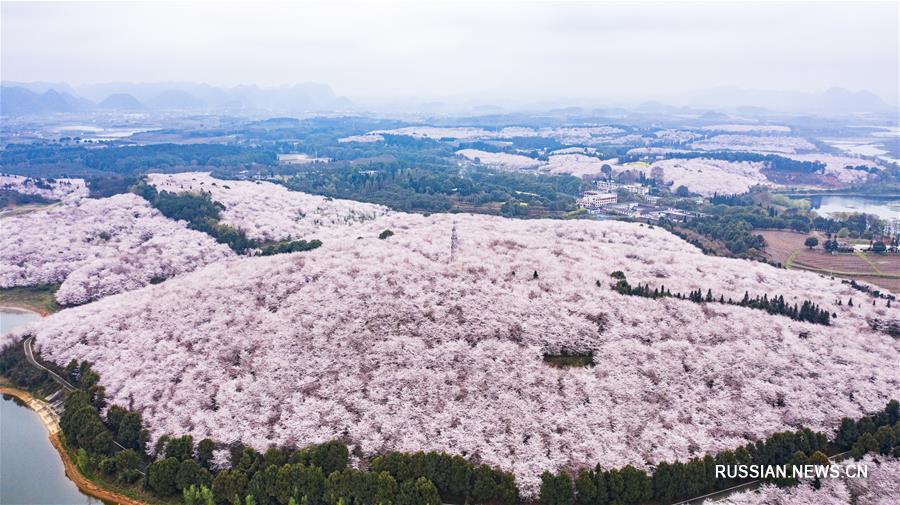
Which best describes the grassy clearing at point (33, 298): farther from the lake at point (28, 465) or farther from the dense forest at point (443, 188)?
the dense forest at point (443, 188)

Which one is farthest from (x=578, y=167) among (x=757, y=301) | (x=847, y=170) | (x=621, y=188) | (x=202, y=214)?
(x=757, y=301)

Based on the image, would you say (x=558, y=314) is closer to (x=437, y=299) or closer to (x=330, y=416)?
(x=437, y=299)

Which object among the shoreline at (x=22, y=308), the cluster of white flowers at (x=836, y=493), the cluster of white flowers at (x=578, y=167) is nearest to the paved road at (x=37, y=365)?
the shoreline at (x=22, y=308)

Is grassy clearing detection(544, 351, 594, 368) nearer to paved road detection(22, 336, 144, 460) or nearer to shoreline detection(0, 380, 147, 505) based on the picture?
shoreline detection(0, 380, 147, 505)

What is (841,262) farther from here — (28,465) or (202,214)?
(202,214)

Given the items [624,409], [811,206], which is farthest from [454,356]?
[811,206]

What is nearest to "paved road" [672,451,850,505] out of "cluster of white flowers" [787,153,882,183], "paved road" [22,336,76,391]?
"paved road" [22,336,76,391]
